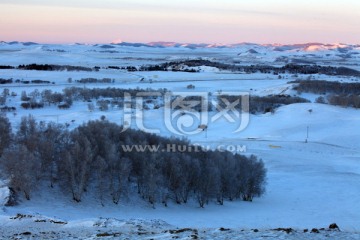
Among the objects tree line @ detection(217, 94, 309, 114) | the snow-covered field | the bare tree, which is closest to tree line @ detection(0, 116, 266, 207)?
the bare tree

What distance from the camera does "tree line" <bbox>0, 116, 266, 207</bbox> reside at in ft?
53.2

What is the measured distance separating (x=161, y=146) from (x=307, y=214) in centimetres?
617

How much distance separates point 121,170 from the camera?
16781 millimetres

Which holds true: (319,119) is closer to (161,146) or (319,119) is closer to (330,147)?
(330,147)

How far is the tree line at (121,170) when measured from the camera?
16.2 meters

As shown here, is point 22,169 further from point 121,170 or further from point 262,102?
point 262,102

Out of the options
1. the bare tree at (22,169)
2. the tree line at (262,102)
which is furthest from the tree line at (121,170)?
the tree line at (262,102)

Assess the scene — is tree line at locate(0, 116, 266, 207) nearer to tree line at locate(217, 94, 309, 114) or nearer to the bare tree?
the bare tree

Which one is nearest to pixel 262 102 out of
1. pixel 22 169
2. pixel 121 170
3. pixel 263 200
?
pixel 263 200

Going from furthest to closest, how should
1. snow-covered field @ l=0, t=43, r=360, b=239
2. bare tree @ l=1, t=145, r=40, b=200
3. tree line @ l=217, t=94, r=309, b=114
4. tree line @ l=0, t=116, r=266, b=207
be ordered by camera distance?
tree line @ l=217, t=94, r=309, b=114
tree line @ l=0, t=116, r=266, b=207
bare tree @ l=1, t=145, r=40, b=200
snow-covered field @ l=0, t=43, r=360, b=239

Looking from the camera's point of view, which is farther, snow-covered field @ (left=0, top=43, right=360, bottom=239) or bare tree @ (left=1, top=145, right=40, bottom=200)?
bare tree @ (left=1, top=145, right=40, bottom=200)

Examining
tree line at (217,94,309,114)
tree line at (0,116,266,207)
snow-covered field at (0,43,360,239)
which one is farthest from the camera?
tree line at (217,94,309,114)

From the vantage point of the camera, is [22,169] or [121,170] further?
[121,170]

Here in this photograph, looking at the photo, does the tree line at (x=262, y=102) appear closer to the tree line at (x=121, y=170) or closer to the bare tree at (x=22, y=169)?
the tree line at (x=121, y=170)
